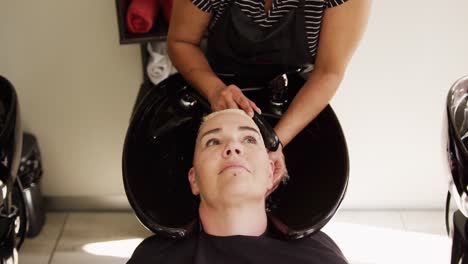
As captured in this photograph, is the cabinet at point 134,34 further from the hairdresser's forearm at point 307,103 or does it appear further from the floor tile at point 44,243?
the floor tile at point 44,243

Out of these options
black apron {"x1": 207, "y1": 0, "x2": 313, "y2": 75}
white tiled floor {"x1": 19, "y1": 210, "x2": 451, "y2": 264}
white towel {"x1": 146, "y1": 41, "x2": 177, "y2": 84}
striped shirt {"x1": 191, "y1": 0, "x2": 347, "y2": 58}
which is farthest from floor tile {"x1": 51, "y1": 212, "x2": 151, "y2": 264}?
striped shirt {"x1": 191, "y1": 0, "x2": 347, "y2": 58}

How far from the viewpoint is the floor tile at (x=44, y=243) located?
2154 millimetres

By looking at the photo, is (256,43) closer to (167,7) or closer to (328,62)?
(328,62)

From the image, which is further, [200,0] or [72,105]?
[72,105]

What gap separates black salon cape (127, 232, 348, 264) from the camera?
48.8 inches

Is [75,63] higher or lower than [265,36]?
lower

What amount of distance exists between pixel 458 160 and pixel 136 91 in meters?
1.19

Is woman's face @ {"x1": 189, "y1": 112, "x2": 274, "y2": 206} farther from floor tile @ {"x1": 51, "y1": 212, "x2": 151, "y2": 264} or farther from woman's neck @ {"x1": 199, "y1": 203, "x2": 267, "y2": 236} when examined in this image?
floor tile @ {"x1": 51, "y1": 212, "x2": 151, "y2": 264}

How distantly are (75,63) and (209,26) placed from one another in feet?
2.29

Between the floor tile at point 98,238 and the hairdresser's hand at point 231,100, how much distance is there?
95 centimetres

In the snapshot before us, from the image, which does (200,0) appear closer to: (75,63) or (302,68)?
(302,68)

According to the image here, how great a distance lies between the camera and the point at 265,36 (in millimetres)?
1436

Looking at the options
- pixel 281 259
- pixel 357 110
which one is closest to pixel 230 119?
pixel 281 259

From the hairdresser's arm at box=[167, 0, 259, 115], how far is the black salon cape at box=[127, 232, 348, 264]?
0.96 ft
